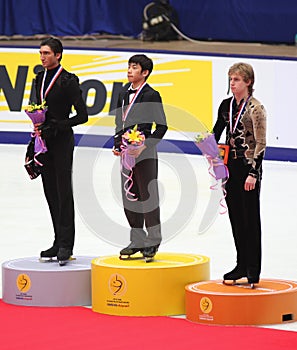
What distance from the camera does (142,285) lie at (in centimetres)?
833

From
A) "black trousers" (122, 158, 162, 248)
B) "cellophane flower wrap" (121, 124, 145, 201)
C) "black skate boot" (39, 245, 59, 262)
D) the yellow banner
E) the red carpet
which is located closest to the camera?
the red carpet

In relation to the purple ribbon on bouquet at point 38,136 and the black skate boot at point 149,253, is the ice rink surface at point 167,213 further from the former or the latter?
the purple ribbon on bouquet at point 38,136

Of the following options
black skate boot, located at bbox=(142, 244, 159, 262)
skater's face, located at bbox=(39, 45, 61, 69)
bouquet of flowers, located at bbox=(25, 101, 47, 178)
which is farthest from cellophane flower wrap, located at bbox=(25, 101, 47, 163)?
black skate boot, located at bbox=(142, 244, 159, 262)

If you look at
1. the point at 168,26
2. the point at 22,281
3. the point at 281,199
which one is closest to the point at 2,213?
the point at 281,199

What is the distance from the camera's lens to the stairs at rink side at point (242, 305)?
8.01 m

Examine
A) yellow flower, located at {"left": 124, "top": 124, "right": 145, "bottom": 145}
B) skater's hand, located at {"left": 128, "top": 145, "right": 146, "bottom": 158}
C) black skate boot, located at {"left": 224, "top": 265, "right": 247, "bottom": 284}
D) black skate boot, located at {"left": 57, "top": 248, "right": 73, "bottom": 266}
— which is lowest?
black skate boot, located at {"left": 224, "top": 265, "right": 247, "bottom": 284}

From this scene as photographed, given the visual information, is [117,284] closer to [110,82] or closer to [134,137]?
[134,137]

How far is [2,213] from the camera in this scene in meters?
12.5

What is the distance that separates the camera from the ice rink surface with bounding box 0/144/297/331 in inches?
421

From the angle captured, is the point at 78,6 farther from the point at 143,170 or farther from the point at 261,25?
the point at 143,170

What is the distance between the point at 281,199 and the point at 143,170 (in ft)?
15.5

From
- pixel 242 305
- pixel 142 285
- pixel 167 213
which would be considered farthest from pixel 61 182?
pixel 167 213

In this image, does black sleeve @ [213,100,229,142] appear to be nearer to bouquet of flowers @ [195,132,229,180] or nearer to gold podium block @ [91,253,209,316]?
bouquet of flowers @ [195,132,229,180]

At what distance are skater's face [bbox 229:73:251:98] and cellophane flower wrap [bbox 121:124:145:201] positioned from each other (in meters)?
0.75
